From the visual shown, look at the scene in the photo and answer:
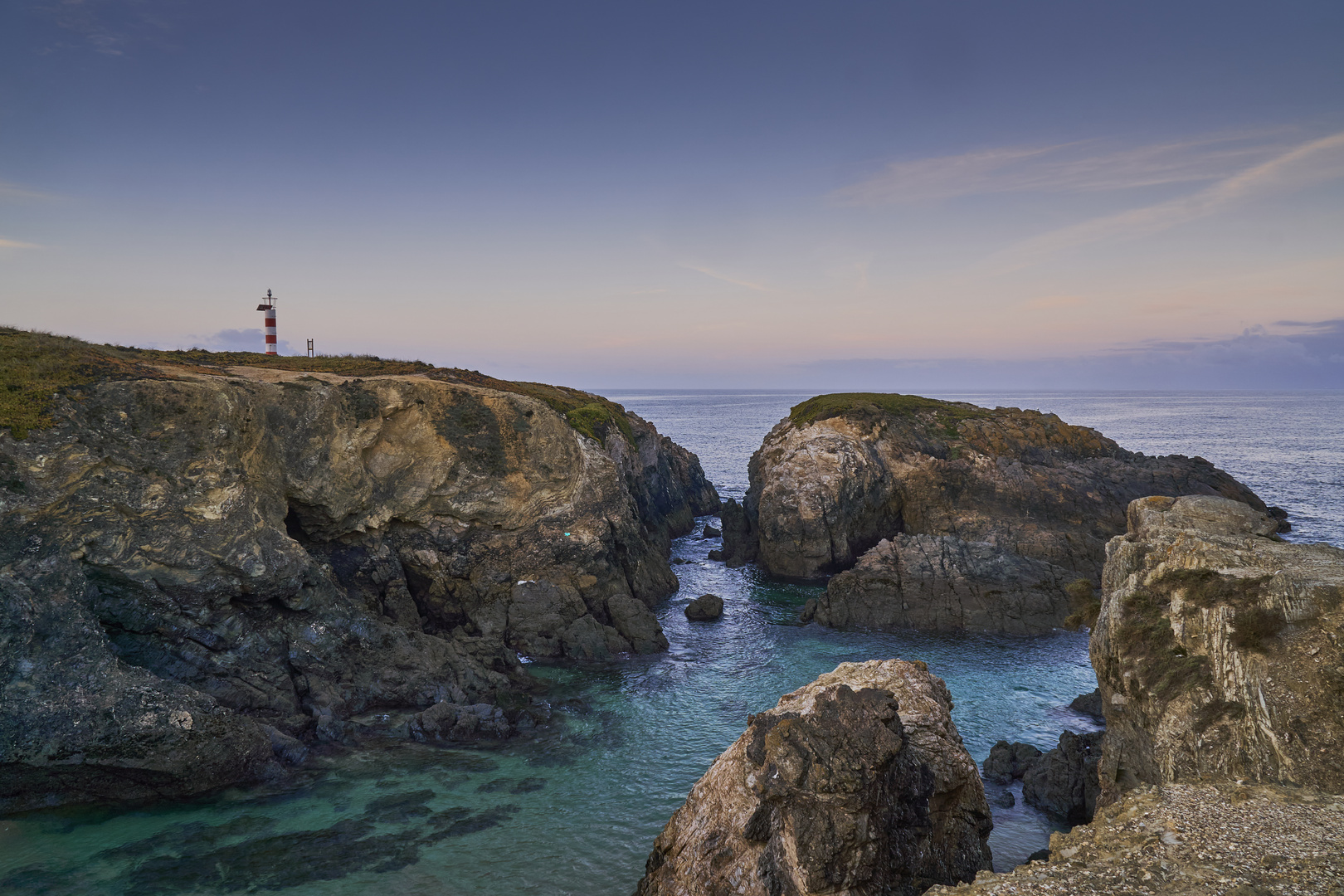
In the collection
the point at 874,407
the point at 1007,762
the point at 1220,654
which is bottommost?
the point at 1007,762

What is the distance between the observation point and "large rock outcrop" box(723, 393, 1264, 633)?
3719 centimetres

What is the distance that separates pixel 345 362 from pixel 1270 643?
4373 cm

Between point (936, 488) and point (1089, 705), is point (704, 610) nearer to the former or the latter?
point (1089, 705)

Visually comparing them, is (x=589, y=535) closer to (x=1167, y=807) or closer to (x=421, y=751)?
(x=421, y=751)

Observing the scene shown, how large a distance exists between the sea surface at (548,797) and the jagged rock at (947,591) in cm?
143

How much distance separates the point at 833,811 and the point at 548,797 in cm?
1108

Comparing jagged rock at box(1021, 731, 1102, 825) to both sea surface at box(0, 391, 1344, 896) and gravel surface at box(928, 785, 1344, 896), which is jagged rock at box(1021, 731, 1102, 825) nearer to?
sea surface at box(0, 391, 1344, 896)

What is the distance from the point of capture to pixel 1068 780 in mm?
20531

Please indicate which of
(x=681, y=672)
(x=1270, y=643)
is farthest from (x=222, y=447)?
(x=1270, y=643)

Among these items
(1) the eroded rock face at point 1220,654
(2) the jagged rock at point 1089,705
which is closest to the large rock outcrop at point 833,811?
(1) the eroded rock face at point 1220,654

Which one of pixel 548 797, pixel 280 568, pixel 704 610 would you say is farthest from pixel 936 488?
pixel 280 568

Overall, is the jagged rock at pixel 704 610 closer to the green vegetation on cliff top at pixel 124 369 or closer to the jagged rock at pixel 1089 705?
the green vegetation on cliff top at pixel 124 369

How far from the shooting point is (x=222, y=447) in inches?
1047

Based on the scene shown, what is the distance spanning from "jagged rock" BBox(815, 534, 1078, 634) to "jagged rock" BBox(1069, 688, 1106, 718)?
26.6 feet
